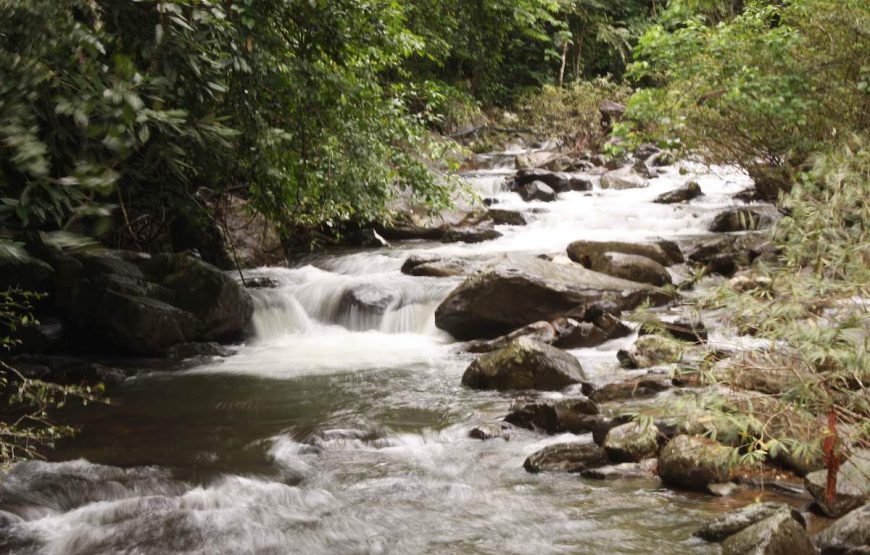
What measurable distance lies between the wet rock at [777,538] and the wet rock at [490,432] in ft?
8.40

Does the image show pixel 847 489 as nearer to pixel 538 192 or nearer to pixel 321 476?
pixel 321 476

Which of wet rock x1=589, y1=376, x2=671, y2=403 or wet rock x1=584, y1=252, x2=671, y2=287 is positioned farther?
wet rock x1=584, y1=252, x2=671, y2=287

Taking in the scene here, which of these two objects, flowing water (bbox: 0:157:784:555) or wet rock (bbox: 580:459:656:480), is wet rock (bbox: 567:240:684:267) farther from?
wet rock (bbox: 580:459:656:480)

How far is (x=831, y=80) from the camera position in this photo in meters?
9.37

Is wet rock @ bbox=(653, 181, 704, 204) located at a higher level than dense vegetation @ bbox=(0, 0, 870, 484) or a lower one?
lower

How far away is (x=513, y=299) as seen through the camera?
9.39 meters

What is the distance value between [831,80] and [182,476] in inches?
348

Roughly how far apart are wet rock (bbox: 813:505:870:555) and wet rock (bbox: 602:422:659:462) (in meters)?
1.58

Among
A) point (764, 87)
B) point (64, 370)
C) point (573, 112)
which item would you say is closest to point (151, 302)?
point (64, 370)

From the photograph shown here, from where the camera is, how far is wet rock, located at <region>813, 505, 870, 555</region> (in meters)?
3.47

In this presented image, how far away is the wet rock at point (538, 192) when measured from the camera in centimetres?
1798

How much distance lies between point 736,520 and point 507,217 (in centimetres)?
1284

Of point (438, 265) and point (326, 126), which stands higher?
point (326, 126)

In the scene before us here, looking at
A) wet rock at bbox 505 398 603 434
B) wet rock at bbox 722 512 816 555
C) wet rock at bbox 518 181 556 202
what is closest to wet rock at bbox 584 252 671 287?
wet rock at bbox 505 398 603 434
